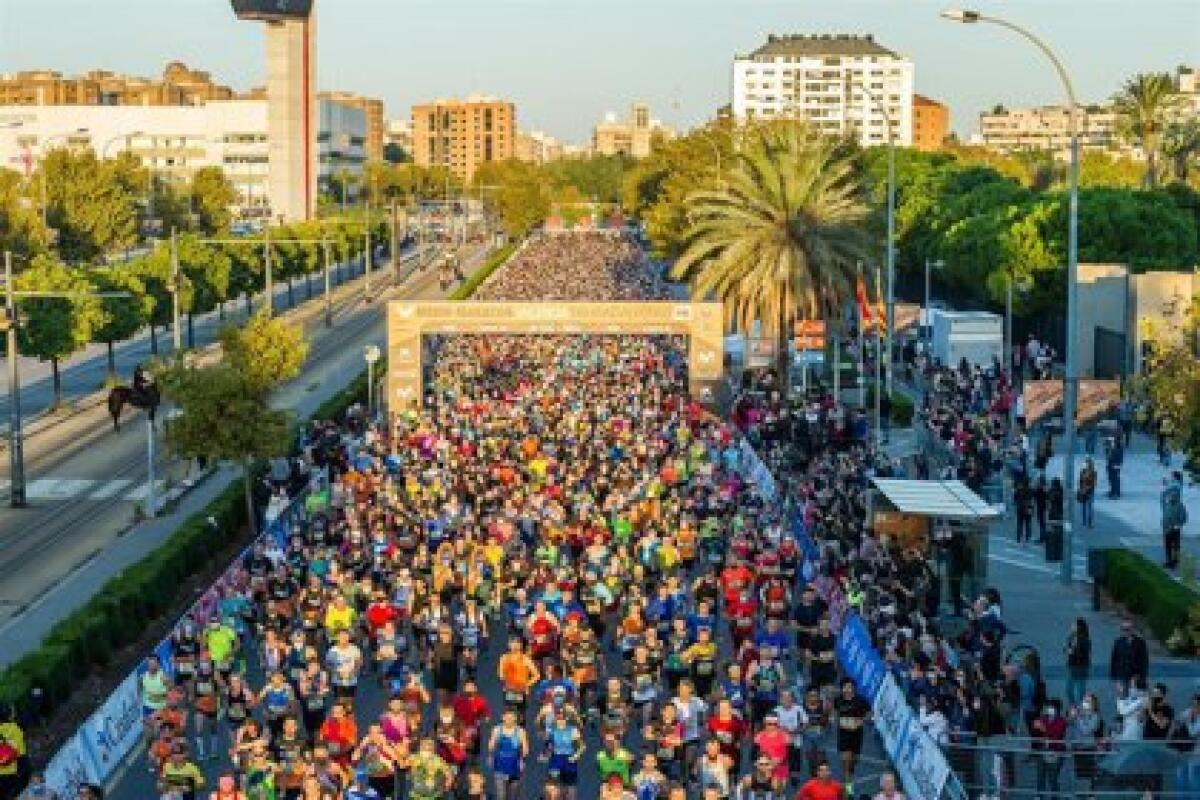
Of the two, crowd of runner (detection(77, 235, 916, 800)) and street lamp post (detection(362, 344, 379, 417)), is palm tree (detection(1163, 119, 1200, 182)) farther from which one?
crowd of runner (detection(77, 235, 916, 800))

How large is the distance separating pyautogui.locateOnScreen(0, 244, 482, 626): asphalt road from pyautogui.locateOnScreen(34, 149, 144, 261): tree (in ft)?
137

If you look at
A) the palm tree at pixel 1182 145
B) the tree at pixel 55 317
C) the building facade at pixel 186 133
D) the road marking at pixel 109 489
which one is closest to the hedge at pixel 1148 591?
the road marking at pixel 109 489

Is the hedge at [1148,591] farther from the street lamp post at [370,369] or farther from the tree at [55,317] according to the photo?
the tree at [55,317]

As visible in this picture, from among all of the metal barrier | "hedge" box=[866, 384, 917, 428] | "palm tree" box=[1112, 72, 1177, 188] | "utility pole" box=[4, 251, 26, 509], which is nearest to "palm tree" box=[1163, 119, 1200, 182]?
"palm tree" box=[1112, 72, 1177, 188]

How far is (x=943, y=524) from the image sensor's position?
25609mm

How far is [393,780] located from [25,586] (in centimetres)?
1477

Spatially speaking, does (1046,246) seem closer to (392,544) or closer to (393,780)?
(392,544)

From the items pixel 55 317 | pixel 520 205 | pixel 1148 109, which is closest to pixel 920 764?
pixel 55 317

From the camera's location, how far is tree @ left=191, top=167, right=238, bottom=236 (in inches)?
5015

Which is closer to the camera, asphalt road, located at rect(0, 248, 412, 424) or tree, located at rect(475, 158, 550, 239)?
asphalt road, located at rect(0, 248, 412, 424)

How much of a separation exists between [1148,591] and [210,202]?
110 metres

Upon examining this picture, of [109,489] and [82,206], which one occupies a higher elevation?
[82,206]

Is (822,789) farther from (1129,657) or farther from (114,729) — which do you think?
(114,729)

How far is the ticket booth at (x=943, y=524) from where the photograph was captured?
24.3 metres
